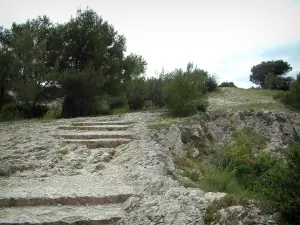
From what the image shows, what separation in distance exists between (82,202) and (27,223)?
1.01 m

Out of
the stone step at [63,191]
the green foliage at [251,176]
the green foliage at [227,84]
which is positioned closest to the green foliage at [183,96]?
the green foliage at [251,176]

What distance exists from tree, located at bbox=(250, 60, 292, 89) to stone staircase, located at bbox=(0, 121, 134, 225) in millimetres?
36589

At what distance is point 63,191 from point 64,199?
33 centimetres

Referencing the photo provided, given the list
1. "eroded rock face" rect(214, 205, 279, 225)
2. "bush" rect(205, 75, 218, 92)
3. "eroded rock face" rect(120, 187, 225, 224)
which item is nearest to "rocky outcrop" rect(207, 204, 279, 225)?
"eroded rock face" rect(214, 205, 279, 225)

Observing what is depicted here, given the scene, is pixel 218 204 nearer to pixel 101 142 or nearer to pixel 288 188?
pixel 288 188

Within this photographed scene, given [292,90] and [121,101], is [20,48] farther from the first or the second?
[292,90]

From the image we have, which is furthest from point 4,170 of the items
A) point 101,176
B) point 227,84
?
point 227,84

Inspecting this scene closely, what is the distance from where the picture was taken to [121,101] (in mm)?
20422

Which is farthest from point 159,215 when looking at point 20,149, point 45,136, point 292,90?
point 292,90

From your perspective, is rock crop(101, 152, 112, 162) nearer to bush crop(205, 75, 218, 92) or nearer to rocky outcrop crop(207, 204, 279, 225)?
rocky outcrop crop(207, 204, 279, 225)

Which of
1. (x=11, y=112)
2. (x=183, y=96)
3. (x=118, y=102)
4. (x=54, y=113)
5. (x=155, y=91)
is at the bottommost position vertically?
→ (x=54, y=113)

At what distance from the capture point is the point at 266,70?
4216cm

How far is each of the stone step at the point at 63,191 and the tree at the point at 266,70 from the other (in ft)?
120

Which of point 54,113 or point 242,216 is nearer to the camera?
point 242,216
